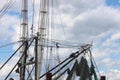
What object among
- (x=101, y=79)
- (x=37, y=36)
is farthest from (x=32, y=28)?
(x=101, y=79)

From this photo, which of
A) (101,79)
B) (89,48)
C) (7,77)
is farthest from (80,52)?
(7,77)

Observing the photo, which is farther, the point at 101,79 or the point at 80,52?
the point at 80,52

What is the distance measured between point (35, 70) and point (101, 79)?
10.2m

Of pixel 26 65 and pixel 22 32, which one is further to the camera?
pixel 22 32

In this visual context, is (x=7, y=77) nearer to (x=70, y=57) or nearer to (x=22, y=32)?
(x=70, y=57)

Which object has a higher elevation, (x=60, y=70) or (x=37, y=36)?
(x=37, y=36)

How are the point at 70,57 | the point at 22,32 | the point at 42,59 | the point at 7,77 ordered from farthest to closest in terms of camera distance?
1. the point at 22,32
2. the point at 42,59
3. the point at 70,57
4. the point at 7,77

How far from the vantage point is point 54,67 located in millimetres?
70188

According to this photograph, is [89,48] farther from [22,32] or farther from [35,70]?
[22,32]

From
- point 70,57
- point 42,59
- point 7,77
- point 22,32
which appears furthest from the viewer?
point 22,32

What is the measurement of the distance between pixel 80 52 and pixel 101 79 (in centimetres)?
685

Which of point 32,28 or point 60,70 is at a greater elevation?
point 32,28

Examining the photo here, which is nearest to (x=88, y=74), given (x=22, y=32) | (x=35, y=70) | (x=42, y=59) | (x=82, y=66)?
(x=82, y=66)

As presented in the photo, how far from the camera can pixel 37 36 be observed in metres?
69.2
